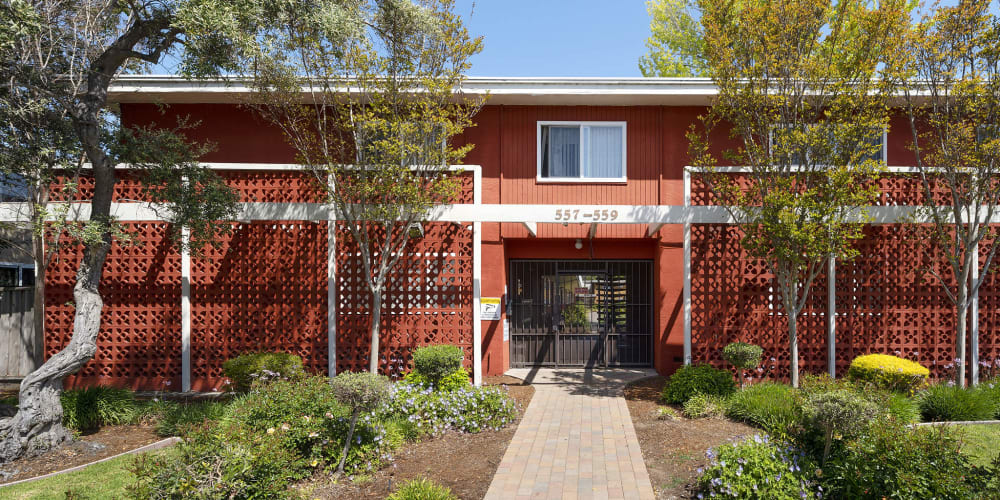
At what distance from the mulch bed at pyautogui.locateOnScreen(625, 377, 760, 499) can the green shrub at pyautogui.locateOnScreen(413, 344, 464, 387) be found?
110 inches

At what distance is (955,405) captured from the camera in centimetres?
715

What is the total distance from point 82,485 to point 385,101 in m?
6.01

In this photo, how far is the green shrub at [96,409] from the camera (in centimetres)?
695

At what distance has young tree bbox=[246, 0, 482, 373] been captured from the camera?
7.90 meters

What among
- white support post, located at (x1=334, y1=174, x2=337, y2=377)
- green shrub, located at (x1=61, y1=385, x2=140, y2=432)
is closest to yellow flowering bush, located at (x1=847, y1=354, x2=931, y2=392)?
white support post, located at (x1=334, y1=174, x2=337, y2=377)

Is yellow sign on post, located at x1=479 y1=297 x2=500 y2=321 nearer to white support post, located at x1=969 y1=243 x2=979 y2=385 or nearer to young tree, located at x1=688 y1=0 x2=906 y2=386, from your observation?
young tree, located at x1=688 y1=0 x2=906 y2=386

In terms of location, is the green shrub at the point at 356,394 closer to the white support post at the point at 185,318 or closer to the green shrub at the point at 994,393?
the white support post at the point at 185,318

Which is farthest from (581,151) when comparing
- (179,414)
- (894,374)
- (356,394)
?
(179,414)

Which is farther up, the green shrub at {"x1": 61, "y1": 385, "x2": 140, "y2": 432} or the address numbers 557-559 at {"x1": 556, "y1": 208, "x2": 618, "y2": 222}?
the address numbers 557-559 at {"x1": 556, "y1": 208, "x2": 618, "y2": 222}

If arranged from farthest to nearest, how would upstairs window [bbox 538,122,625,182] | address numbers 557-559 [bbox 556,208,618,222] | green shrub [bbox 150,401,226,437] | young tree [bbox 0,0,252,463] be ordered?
upstairs window [bbox 538,122,625,182], address numbers 557-559 [bbox 556,208,618,222], green shrub [bbox 150,401,226,437], young tree [bbox 0,0,252,463]

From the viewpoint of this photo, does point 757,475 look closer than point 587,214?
Yes

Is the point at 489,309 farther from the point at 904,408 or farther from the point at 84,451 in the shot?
the point at 904,408

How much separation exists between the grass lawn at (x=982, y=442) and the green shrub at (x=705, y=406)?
102 inches

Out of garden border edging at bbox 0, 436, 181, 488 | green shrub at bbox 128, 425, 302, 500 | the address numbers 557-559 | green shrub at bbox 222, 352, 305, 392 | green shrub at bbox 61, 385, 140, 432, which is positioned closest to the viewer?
green shrub at bbox 128, 425, 302, 500
